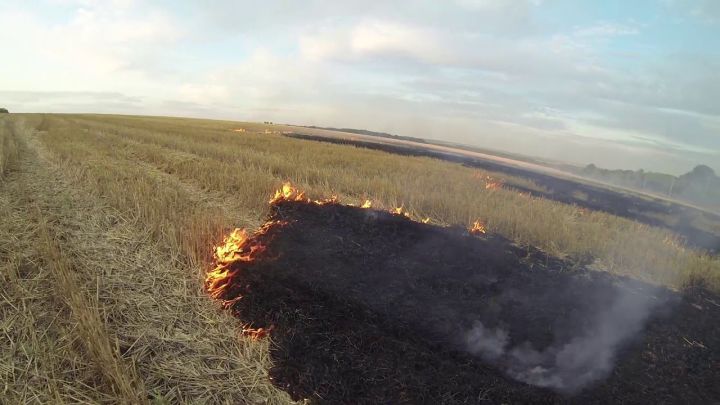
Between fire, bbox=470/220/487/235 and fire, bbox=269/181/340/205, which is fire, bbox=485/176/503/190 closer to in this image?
fire, bbox=470/220/487/235

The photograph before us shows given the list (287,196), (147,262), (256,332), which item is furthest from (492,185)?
(256,332)

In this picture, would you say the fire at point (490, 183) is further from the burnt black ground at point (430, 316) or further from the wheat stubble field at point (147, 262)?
the burnt black ground at point (430, 316)

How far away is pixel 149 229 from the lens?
5453 mm

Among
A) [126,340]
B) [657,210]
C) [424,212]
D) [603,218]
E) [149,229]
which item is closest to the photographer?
[126,340]

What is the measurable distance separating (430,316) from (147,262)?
10.6 feet

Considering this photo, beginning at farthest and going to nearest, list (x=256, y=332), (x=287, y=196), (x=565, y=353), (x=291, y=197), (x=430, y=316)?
(x=291, y=197)
(x=287, y=196)
(x=430, y=316)
(x=565, y=353)
(x=256, y=332)

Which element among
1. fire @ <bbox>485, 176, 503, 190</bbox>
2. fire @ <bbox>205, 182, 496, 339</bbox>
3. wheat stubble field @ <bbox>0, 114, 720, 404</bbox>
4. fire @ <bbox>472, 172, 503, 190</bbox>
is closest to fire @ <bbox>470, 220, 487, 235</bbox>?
wheat stubble field @ <bbox>0, 114, 720, 404</bbox>

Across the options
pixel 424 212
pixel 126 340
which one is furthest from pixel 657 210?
pixel 126 340

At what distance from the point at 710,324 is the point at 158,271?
6475 millimetres

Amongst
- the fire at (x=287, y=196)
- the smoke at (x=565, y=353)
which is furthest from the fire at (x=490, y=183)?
the smoke at (x=565, y=353)

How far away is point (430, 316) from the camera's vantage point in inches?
154

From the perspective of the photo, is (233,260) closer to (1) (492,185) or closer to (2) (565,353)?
(2) (565,353)

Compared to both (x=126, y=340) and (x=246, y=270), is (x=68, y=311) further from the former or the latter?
(x=246, y=270)

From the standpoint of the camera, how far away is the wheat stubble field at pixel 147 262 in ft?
9.34
